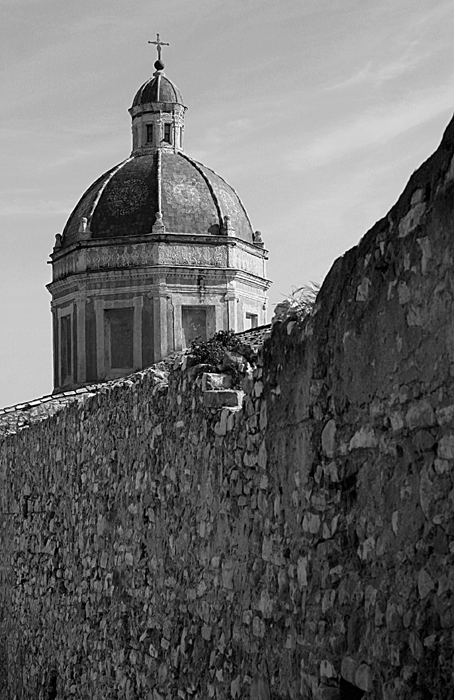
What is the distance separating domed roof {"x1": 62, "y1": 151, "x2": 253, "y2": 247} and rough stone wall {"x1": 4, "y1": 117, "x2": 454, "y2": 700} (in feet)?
65.2

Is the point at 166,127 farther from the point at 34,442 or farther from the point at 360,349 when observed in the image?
the point at 360,349

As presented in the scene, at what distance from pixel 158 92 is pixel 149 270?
5213mm

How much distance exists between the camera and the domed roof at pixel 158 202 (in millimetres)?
29531

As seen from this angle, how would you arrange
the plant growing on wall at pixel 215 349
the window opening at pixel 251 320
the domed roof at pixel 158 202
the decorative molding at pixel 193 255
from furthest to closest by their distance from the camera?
1. the window opening at pixel 251 320
2. the domed roof at pixel 158 202
3. the decorative molding at pixel 193 255
4. the plant growing on wall at pixel 215 349

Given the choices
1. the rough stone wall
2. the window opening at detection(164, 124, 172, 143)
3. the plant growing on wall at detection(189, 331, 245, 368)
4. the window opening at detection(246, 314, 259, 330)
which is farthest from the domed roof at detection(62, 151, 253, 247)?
the plant growing on wall at detection(189, 331, 245, 368)

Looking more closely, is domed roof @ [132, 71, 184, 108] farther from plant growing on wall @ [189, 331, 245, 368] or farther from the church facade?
plant growing on wall @ [189, 331, 245, 368]

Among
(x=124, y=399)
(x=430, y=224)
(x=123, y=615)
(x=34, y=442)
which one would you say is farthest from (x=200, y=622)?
(x=34, y=442)

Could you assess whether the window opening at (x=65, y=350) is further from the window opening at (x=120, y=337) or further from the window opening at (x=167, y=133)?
the window opening at (x=167, y=133)

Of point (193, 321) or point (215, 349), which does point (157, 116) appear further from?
point (215, 349)

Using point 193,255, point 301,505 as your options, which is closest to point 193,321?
point 193,255

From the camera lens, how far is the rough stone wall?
4090mm

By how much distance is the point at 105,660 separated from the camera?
8.95 m

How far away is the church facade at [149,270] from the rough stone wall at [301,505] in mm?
18847

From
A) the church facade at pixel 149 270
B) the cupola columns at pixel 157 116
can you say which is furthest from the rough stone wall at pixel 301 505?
the cupola columns at pixel 157 116
